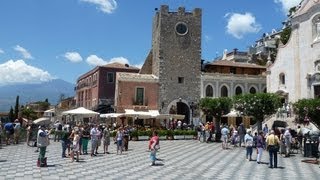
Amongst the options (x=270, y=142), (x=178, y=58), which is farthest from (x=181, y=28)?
(x=270, y=142)

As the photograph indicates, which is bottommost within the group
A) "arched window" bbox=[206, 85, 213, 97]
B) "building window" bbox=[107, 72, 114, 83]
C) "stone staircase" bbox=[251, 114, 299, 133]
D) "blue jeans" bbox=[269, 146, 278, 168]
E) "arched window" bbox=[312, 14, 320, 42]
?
"blue jeans" bbox=[269, 146, 278, 168]

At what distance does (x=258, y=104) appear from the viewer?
3122 cm

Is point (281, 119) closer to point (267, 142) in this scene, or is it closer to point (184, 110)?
point (184, 110)

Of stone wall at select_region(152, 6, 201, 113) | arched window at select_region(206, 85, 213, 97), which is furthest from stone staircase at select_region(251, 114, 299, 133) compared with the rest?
arched window at select_region(206, 85, 213, 97)

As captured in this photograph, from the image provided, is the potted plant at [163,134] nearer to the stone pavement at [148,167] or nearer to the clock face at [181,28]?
the stone pavement at [148,167]

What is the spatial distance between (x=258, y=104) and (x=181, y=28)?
65.0 feet

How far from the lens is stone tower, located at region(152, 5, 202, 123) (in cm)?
4750

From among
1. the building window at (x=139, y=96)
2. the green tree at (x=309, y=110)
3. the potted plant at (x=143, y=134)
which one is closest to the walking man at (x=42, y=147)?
the green tree at (x=309, y=110)

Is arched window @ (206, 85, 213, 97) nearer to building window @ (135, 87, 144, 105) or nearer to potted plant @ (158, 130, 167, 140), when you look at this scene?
building window @ (135, 87, 144, 105)

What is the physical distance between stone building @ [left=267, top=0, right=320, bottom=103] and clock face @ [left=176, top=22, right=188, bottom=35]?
35.9ft

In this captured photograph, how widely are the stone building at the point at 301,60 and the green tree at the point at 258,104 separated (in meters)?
9.04

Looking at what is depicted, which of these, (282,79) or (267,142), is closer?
(267,142)

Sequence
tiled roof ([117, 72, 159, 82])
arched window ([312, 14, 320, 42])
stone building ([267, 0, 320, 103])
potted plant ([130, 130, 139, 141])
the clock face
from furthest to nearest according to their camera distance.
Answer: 1. the clock face
2. tiled roof ([117, 72, 159, 82])
3. stone building ([267, 0, 320, 103])
4. arched window ([312, 14, 320, 42])
5. potted plant ([130, 130, 139, 141])

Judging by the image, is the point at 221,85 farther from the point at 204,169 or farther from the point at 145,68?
the point at 204,169
